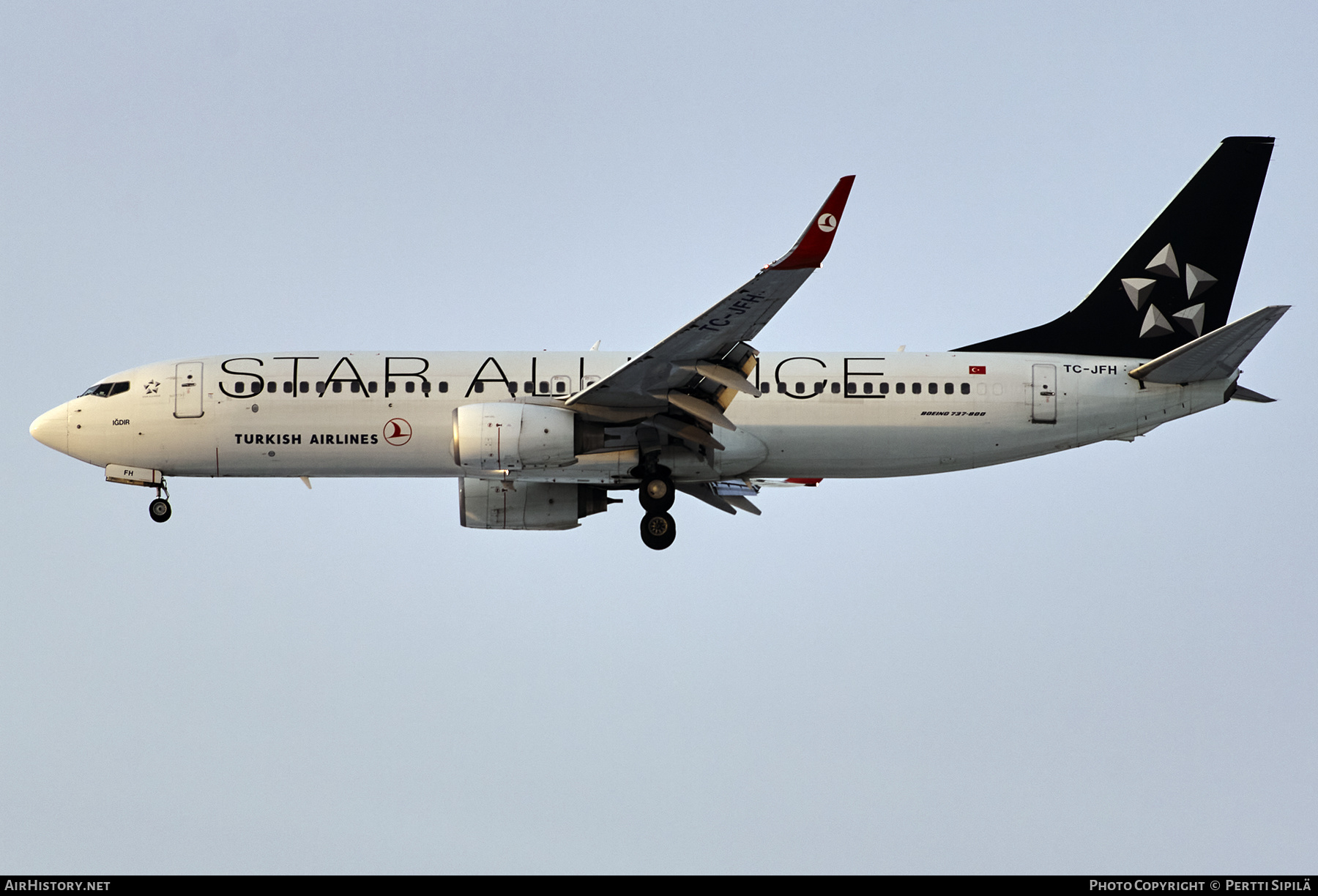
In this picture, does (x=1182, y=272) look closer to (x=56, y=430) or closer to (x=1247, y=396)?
(x=1247, y=396)

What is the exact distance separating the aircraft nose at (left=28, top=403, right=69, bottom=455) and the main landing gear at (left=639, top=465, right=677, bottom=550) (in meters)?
13.3

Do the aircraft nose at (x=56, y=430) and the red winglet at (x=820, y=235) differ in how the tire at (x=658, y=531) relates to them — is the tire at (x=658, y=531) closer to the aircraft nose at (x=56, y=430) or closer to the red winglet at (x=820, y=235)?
the red winglet at (x=820, y=235)

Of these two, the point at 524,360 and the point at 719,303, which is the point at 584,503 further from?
the point at 719,303

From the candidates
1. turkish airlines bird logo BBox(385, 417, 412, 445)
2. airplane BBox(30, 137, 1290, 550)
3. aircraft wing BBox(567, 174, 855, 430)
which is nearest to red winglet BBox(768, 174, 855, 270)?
aircraft wing BBox(567, 174, 855, 430)

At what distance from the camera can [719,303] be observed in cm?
2716

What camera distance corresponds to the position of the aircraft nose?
33.8 metres

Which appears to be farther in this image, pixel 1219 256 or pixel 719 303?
pixel 1219 256

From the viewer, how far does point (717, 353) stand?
29.1 metres

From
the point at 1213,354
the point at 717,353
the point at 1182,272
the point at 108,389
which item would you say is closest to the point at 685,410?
the point at 717,353

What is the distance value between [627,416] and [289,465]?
25.8 ft

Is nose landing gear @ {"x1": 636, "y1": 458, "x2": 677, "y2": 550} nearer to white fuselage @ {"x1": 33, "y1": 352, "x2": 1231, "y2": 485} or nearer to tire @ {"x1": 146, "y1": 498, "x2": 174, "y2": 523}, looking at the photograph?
white fuselage @ {"x1": 33, "y1": 352, "x2": 1231, "y2": 485}

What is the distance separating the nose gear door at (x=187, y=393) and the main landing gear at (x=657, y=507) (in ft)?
33.1

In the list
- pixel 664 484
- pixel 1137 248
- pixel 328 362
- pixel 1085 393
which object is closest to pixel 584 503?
pixel 664 484

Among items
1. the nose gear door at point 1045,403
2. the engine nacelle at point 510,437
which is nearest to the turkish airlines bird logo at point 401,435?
the engine nacelle at point 510,437
